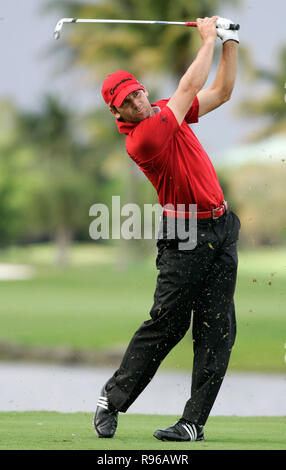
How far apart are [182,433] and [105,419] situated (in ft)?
1.31

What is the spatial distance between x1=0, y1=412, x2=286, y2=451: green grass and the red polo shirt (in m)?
1.17

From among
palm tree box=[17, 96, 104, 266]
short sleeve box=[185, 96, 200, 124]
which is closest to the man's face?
short sleeve box=[185, 96, 200, 124]

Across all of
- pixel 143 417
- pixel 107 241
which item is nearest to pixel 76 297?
pixel 143 417

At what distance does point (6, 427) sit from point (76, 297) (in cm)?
2829

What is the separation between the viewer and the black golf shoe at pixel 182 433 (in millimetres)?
4578

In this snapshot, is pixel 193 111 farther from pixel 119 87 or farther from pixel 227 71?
pixel 119 87

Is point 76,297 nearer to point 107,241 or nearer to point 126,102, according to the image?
point 126,102

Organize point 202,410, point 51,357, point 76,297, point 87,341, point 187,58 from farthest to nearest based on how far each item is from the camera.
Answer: point 76,297 < point 87,341 < point 51,357 < point 187,58 < point 202,410

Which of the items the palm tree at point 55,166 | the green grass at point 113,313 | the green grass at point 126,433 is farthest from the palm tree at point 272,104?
the palm tree at point 55,166

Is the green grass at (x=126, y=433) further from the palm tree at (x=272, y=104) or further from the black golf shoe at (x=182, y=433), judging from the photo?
the palm tree at (x=272, y=104)

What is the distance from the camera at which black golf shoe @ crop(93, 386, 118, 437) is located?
4.65 metres

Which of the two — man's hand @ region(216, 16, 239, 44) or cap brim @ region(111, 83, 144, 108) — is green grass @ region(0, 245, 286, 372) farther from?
cap brim @ region(111, 83, 144, 108)

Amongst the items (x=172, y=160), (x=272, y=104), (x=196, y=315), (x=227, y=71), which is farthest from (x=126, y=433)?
(x=272, y=104)

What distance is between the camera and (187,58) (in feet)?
54.1
